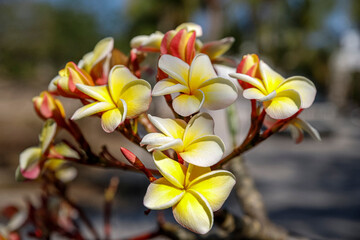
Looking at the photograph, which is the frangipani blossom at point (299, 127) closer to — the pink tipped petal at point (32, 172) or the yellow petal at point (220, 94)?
the yellow petal at point (220, 94)

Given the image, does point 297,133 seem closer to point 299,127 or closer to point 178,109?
point 299,127

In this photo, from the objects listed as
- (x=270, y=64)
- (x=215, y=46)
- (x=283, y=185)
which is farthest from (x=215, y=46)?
(x=270, y=64)

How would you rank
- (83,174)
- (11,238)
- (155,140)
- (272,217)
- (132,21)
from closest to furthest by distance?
(155,140) < (11,238) < (272,217) < (83,174) < (132,21)

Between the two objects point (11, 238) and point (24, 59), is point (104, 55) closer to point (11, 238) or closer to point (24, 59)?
point (11, 238)

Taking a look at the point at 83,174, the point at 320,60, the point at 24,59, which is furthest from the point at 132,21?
the point at 83,174

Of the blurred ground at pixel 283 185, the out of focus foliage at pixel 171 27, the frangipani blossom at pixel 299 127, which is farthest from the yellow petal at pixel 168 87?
the out of focus foliage at pixel 171 27
